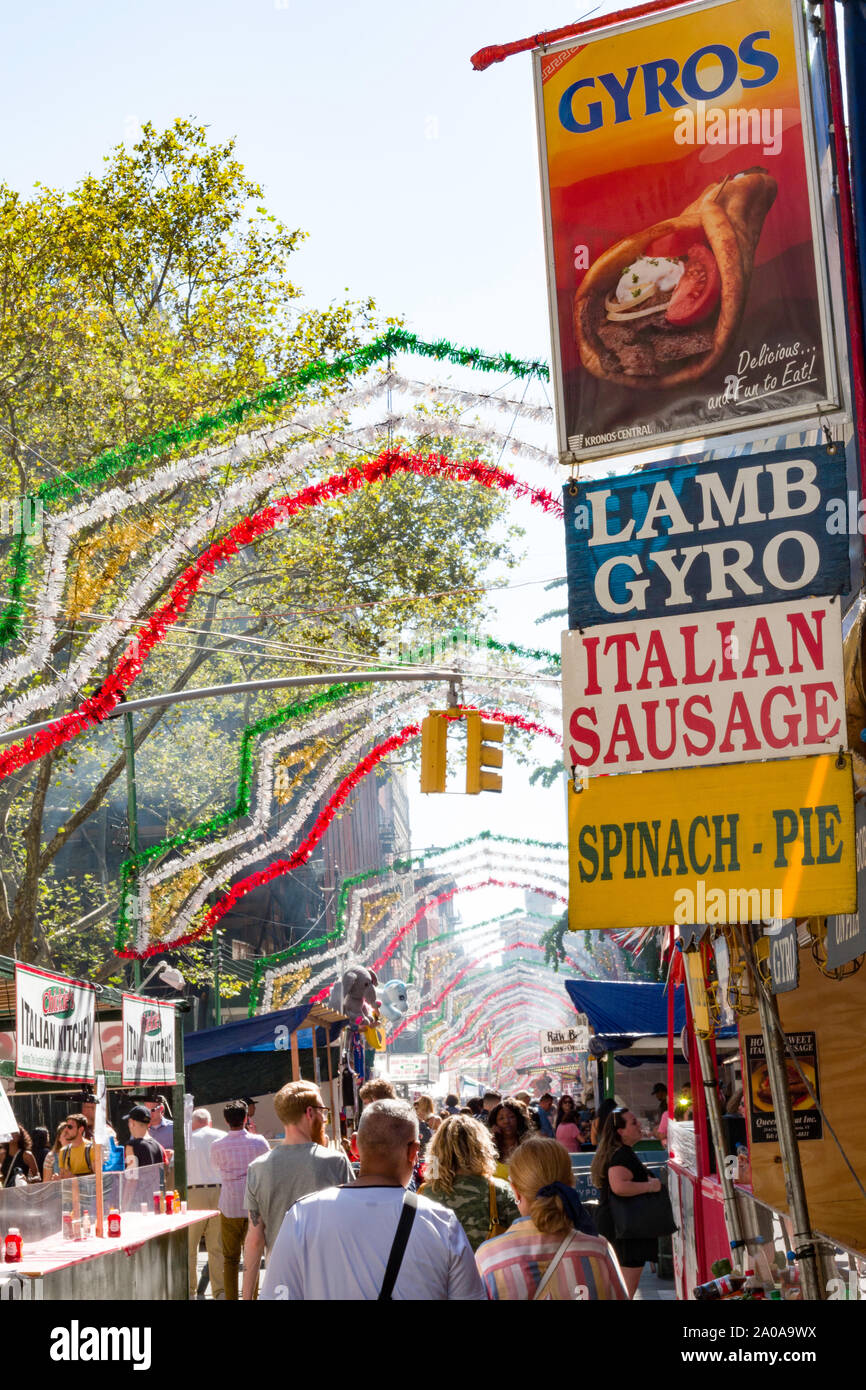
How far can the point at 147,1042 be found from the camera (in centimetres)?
1225

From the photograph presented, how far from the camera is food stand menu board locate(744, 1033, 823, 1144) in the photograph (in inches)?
312

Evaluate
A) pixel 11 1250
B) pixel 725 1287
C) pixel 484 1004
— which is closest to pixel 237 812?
pixel 11 1250

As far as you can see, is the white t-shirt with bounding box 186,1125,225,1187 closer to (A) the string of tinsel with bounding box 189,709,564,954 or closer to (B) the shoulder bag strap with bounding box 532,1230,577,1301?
(A) the string of tinsel with bounding box 189,709,564,954

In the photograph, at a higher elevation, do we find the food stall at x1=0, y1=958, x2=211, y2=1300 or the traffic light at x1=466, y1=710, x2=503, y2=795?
the traffic light at x1=466, y1=710, x2=503, y2=795

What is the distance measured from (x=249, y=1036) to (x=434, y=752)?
274 inches

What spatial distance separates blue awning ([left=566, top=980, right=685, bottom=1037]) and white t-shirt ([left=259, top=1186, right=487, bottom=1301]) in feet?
47.2

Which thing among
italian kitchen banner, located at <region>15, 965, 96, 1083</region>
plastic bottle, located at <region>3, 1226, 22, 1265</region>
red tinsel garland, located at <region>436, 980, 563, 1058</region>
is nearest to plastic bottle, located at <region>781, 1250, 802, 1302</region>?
plastic bottle, located at <region>3, 1226, 22, 1265</region>

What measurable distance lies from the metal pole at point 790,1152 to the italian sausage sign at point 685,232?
6.96 ft

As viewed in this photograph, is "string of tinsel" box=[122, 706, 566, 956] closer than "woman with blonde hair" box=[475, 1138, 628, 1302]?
No

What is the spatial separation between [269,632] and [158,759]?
54.2 ft

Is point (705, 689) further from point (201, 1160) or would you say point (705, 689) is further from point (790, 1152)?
point (201, 1160)

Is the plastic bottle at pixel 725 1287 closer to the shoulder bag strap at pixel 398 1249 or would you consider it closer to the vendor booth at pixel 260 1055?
the shoulder bag strap at pixel 398 1249
